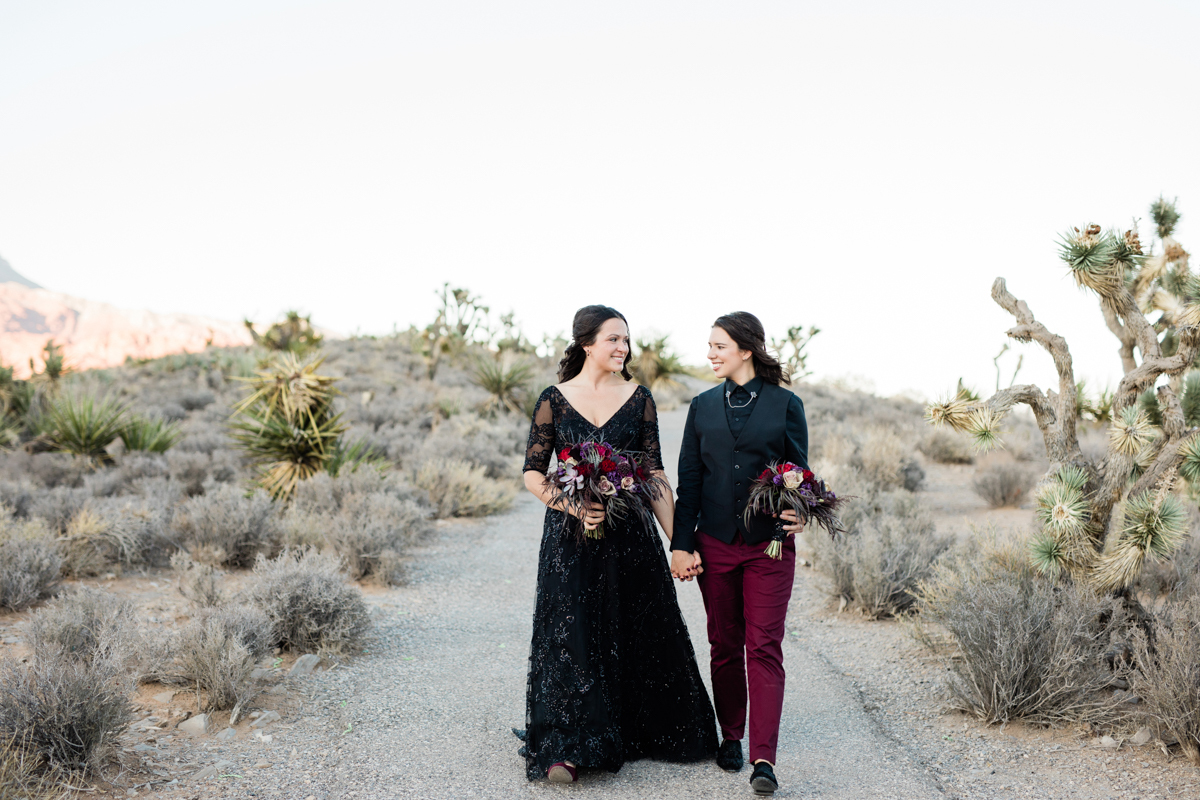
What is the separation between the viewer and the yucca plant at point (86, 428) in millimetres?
11656

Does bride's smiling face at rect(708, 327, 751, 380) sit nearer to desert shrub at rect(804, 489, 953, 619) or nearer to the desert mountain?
desert shrub at rect(804, 489, 953, 619)

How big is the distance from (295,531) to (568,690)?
5.29 m

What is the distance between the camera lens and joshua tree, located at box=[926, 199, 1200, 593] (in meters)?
4.55

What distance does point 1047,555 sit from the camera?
491 centimetres

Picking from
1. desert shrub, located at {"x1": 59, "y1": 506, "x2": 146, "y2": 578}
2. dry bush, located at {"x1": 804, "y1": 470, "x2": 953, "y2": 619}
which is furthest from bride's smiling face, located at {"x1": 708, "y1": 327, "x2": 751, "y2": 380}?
desert shrub, located at {"x1": 59, "y1": 506, "x2": 146, "y2": 578}

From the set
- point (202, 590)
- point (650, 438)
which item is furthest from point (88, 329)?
point (650, 438)

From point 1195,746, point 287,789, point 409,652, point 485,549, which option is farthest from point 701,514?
point 485,549

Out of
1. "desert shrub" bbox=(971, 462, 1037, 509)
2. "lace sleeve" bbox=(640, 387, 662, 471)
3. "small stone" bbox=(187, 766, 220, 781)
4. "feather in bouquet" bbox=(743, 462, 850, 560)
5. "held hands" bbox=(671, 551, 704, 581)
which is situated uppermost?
"lace sleeve" bbox=(640, 387, 662, 471)

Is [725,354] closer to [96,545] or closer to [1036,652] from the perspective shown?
[1036,652]

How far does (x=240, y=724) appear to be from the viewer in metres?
4.43

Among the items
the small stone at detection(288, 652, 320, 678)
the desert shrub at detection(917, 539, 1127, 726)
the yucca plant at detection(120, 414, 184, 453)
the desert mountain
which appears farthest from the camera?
the desert mountain

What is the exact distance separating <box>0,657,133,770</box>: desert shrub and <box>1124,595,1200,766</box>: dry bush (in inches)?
193

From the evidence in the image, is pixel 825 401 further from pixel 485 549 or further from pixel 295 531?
pixel 295 531

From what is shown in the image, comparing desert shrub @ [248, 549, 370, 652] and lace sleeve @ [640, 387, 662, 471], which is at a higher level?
lace sleeve @ [640, 387, 662, 471]
